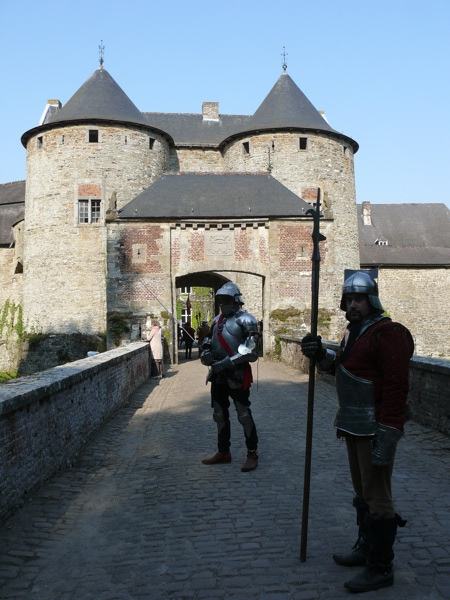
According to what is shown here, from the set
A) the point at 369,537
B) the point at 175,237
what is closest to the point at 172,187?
the point at 175,237

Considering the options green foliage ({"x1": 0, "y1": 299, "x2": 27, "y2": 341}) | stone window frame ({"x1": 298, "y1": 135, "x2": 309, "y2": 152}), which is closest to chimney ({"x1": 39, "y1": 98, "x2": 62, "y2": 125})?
green foliage ({"x1": 0, "y1": 299, "x2": 27, "y2": 341})

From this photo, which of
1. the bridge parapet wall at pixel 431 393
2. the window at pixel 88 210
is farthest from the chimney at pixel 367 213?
the bridge parapet wall at pixel 431 393

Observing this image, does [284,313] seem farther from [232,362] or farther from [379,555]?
[379,555]

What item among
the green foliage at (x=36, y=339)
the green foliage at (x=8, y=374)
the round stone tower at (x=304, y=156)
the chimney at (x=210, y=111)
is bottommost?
the green foliage at (x=8, y=374)

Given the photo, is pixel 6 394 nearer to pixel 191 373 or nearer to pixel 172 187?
pixel 191 373

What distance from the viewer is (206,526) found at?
14.5ft

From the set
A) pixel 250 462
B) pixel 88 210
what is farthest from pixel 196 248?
pixel 250 462

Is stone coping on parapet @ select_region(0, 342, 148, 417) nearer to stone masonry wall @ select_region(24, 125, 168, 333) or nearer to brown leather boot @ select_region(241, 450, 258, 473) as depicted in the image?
brown leather boot @ select_region(241, 450, 258, 473)

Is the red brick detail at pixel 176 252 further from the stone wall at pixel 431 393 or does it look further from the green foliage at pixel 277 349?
the stone wall at pixel 431 393

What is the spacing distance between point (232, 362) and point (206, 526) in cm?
200

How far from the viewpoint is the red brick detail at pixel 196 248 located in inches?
858

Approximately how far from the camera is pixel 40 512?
16.0ft

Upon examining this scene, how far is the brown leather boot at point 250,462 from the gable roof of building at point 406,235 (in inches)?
1312

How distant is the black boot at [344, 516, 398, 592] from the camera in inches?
131
